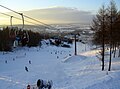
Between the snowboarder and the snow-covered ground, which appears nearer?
the snow-covered ground

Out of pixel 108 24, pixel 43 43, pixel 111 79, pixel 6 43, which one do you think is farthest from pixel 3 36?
pixel 111 79

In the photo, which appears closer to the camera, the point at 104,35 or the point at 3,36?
the point at 104,35

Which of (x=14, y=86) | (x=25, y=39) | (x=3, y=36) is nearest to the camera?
(x=25, y=39)

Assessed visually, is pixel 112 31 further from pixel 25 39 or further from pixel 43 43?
pixel 43 43

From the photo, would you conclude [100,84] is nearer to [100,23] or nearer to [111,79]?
[111,79]

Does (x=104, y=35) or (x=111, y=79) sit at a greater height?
(x=104, y=35)

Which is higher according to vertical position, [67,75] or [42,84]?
[42,84]

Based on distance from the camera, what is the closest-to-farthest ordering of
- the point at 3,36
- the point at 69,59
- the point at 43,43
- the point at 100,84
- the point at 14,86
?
1. the point at 100,84
2. the point at 14,86
3. the point at 69,59
4. the point at 3,36
5. the point at 43,43

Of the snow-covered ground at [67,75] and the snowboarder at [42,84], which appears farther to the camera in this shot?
the snowboarder at [42,84]

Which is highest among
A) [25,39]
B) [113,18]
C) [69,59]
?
[113,18]

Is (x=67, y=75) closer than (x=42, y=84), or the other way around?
(x=42, y=84)
